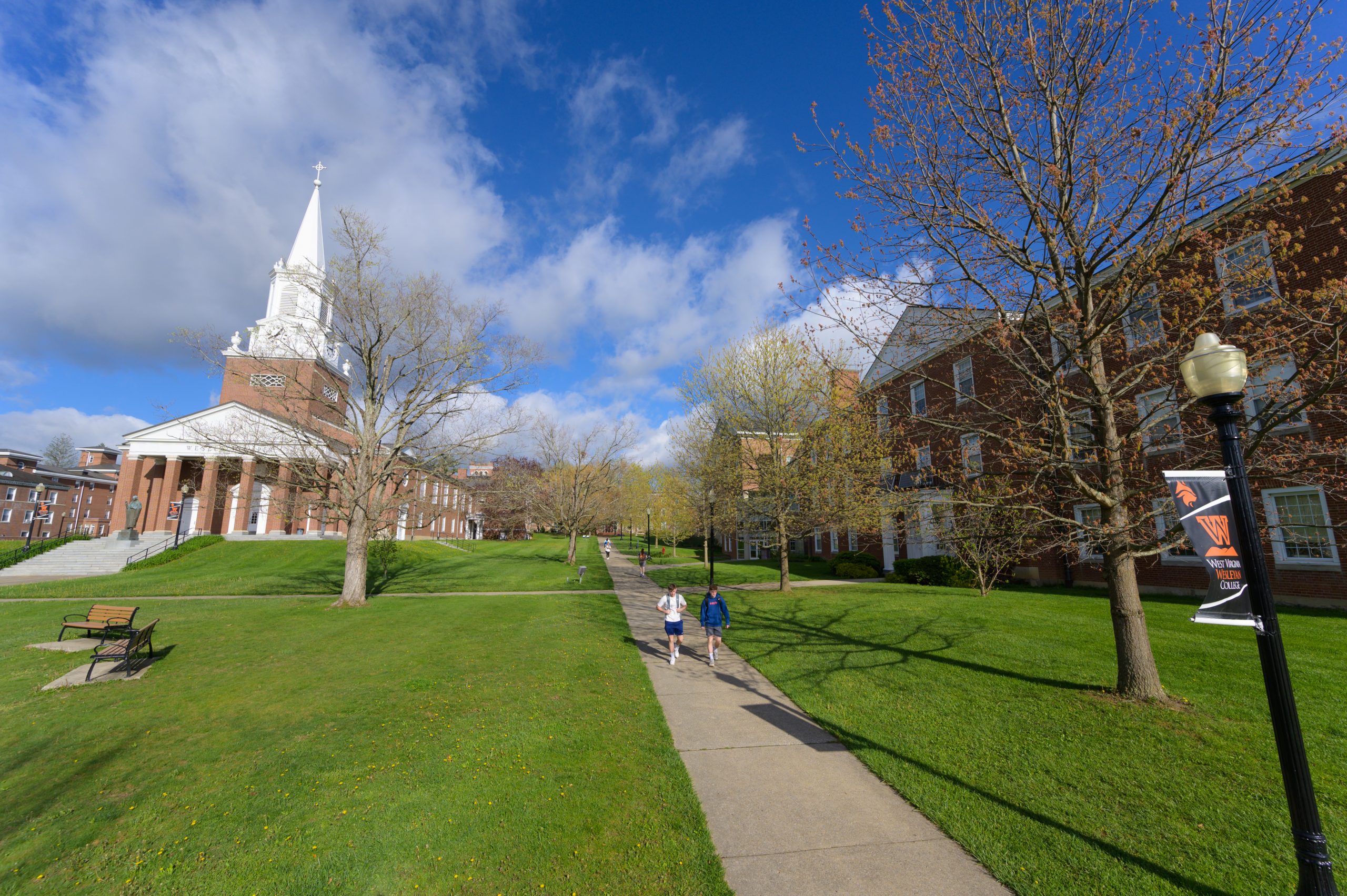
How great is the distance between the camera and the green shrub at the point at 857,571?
27844mm

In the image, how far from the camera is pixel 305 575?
26875 millimetres

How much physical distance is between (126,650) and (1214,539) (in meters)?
14.4

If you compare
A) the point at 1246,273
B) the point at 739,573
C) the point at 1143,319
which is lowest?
the point at 739,573

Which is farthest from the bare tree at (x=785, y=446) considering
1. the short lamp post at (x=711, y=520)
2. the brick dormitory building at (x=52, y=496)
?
the brick dormitory building at (x=52, y=496)

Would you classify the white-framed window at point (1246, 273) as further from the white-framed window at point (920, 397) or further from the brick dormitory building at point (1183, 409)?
the white-framed window at point (920, 397)

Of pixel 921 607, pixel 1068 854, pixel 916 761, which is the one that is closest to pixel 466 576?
pixel 921 607

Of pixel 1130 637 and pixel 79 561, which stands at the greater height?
pixel 79 561

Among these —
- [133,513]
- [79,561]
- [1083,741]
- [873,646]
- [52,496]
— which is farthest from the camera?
[52,496]

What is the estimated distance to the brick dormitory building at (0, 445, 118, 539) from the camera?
5994 centimetres

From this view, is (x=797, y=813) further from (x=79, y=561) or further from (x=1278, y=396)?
(x=79, y=561)

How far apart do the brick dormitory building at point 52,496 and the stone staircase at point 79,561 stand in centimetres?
3380

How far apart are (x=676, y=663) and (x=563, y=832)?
6.58 metres

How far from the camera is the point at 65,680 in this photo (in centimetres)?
887

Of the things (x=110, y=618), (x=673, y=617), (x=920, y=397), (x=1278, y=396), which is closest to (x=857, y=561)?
(x=920, y=397)
